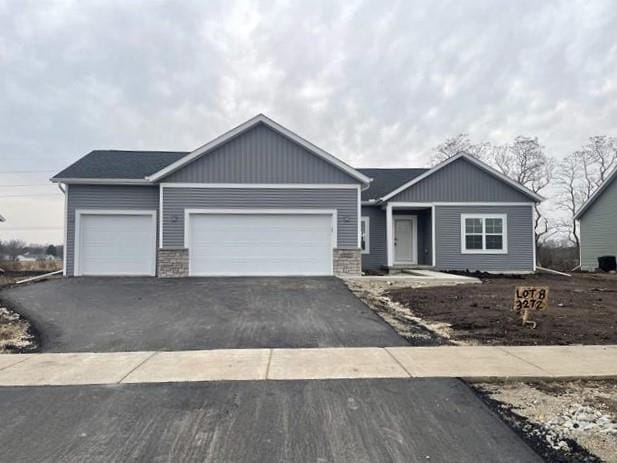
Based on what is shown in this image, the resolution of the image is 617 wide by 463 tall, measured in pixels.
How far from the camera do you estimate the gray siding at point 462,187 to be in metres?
17.3

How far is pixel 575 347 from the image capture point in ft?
19.6

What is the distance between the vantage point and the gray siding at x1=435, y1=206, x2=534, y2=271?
17.3 metres

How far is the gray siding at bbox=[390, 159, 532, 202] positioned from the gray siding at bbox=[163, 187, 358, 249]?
3842 mm

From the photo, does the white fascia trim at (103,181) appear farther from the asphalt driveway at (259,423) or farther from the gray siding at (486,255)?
the gray siding at (486,255)

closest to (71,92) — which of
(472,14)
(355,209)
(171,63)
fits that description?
(171,63)

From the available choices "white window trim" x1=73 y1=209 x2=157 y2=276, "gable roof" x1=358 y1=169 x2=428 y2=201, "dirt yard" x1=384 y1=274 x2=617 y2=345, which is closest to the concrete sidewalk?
"dirt yard" x1=384 y1=274 x2=617 y2=345

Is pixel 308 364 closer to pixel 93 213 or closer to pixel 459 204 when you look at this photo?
pixel 93 213

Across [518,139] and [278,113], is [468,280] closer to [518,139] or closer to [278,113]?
[278,113]

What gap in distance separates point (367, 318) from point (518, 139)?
32.0m

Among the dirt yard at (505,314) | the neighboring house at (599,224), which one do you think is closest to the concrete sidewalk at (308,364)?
the dirt yard at (505,314)

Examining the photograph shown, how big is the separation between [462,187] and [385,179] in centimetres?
411

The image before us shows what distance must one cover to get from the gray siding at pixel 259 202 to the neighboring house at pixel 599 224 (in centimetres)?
1520

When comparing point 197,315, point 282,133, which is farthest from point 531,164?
point 197,315

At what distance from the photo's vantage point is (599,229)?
74.4ft
